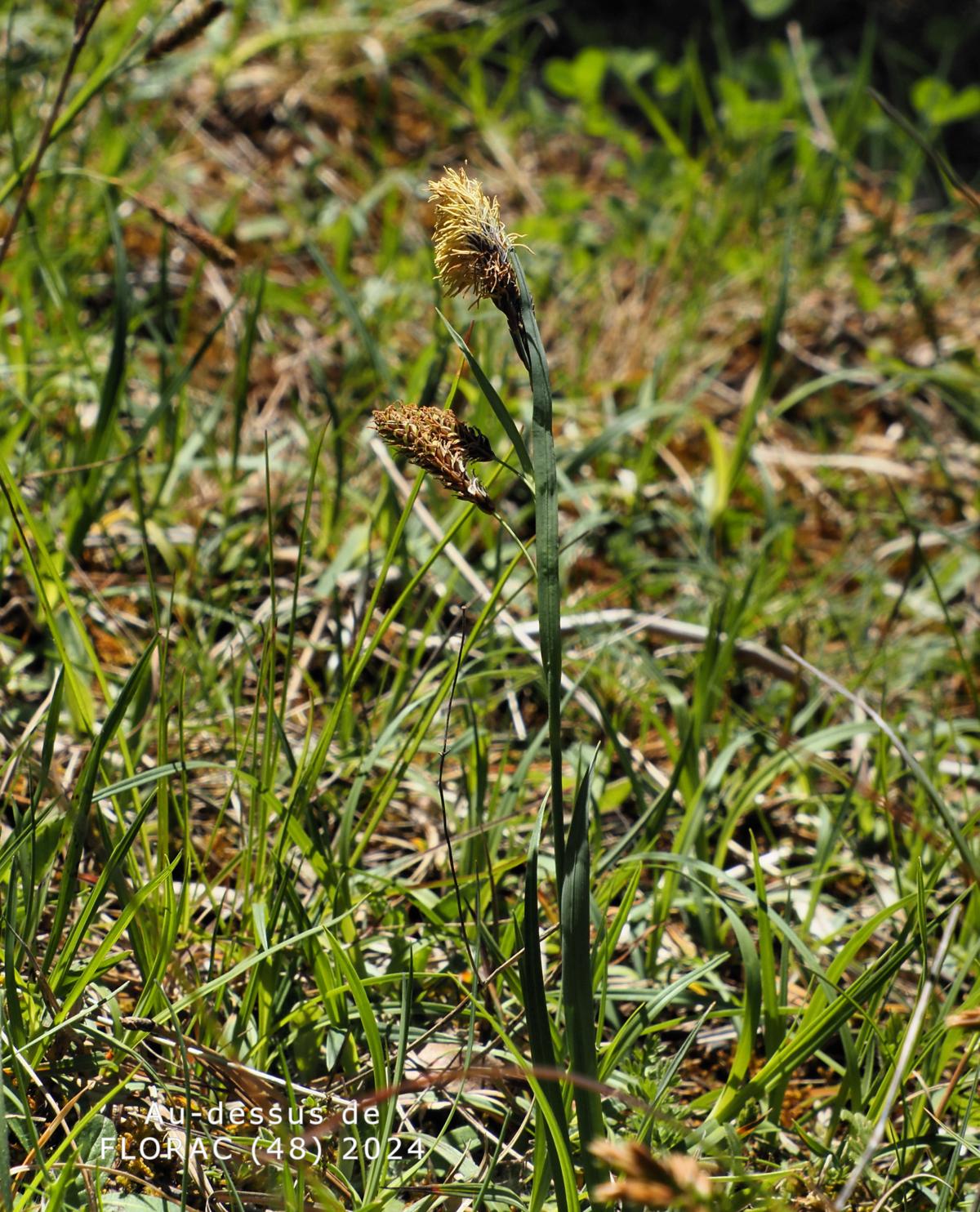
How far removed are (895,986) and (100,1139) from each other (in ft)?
3.56

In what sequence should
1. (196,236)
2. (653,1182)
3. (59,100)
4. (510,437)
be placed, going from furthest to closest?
1. (196,236)
2. (59,100)
3. (510,437)
4. (653,1182)

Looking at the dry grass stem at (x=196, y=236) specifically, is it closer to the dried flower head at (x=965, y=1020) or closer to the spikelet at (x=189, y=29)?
the spikelet at (x=189, y=29)

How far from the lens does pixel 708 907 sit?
5.05 ft

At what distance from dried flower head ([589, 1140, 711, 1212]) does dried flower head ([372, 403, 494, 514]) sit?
1.50 feet

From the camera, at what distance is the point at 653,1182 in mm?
663

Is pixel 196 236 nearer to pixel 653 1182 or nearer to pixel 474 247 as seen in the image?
pixel 474 247

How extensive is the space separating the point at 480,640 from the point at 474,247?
100 centimetres

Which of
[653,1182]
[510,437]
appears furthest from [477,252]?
[653,1182]

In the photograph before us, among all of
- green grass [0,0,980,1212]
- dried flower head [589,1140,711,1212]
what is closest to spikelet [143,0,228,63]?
green grass [0,0,980,1212]

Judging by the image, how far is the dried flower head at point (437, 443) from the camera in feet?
2.72

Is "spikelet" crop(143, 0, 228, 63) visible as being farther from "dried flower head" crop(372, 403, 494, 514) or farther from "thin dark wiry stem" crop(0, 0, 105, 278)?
"dried flower head" crop(372, 403, 494, 514)

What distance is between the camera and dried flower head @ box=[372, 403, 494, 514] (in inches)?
32.7

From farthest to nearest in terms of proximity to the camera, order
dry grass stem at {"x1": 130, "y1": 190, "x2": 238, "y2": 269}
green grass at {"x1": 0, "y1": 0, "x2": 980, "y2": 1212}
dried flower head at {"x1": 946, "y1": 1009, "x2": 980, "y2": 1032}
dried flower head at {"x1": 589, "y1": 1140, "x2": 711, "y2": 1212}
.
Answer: dry grass stem at {"x1": 130, "y1": 190, "x2": 238, "y2": 269} < green grass at {"x1": 0, "y1": 0, "x2": 980, "y2": 1212} < dried flower head at {"x1": 946, "y1": 1009, "x2": 980, "y2": 1032} < dried flower head at {"x1": 589, "y1": 1140, "x2": 711, "y2": 1212}

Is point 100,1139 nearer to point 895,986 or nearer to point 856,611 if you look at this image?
point 895,986
